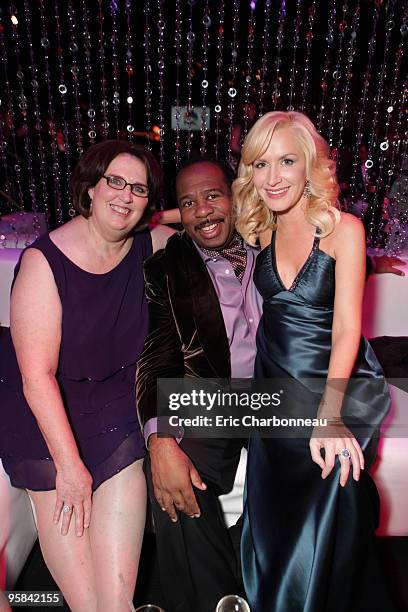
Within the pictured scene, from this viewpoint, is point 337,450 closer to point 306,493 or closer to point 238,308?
point 306,493

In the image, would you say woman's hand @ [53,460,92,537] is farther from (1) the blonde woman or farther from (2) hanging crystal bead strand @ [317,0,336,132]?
(2) hanging crystal bead strand @ [317,0,336,132]

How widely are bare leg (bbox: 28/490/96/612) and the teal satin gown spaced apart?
1.51 feet

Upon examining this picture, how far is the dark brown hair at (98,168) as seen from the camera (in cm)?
162

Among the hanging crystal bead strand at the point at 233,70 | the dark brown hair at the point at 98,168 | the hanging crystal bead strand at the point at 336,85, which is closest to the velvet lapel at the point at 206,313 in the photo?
the dark brown hair at the point at 98,168

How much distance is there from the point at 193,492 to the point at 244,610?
49cm

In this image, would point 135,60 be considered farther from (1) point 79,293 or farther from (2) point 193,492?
(2) point 193,492

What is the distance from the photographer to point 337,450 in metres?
1.38

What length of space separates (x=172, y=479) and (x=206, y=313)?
54 centimetres

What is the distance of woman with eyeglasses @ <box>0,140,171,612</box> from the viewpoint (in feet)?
4.80

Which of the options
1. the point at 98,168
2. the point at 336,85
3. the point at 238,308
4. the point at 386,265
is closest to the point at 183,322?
the point at 238,308

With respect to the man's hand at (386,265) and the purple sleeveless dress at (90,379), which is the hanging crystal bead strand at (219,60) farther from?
the purple sleeveless dress at (90,379)

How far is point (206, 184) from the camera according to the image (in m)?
1.78

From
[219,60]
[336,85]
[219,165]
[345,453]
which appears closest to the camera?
[345,453]

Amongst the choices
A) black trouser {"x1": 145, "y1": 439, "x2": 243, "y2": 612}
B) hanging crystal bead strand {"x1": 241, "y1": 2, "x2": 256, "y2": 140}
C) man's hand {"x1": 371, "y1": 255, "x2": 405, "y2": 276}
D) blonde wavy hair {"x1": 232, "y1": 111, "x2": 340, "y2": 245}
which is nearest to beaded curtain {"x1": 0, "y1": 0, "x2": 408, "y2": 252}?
hanging crystal bead strand {"x1": 241, "y1": 2, "x2": 256, "y2": 140}
